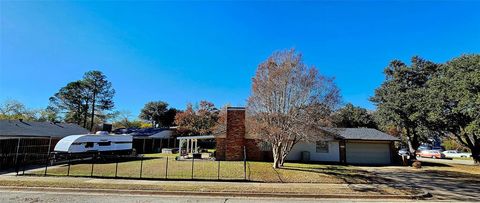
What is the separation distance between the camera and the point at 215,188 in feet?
39.9

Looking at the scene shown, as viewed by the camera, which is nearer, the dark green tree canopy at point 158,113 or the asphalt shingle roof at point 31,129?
the asphalt shingle roof at point 31,129

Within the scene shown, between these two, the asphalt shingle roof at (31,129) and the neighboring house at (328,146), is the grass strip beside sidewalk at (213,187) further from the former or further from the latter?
the neighboring house at (328,146)

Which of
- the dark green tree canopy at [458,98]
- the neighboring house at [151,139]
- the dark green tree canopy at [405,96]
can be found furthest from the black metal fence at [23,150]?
the dark green tree canopy at [405,96]

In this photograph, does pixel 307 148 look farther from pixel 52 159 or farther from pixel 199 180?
pixel 52 159

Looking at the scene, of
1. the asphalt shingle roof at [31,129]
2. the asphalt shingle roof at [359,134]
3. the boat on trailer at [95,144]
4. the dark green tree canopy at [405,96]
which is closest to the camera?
the asphalt shingle roof at [31,129]

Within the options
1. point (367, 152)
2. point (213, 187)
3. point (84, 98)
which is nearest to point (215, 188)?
point (213, 187)

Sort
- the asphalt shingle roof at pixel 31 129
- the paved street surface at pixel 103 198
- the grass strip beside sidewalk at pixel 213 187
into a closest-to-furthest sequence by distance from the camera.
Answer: the paved street surface at pixel 103 198, the grass strip beside sidewalk at pixel 213 187, the asphalt shingle roof at pixel 31 129

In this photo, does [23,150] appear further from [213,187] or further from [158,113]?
[158,113]

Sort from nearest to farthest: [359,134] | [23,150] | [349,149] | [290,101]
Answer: [290,101] < [23,150] < [349,149] < [359,134]

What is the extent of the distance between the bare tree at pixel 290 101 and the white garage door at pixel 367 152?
29.6 feet

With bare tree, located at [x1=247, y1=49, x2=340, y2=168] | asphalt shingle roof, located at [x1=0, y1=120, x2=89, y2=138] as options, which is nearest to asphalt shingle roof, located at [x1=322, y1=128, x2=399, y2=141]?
bare tree, located at [x1=247, y1=49, x2=340, y2=168]

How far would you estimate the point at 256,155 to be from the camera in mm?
25156

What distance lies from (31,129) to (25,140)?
10.7ft

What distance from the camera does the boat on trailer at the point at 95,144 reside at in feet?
74.9
